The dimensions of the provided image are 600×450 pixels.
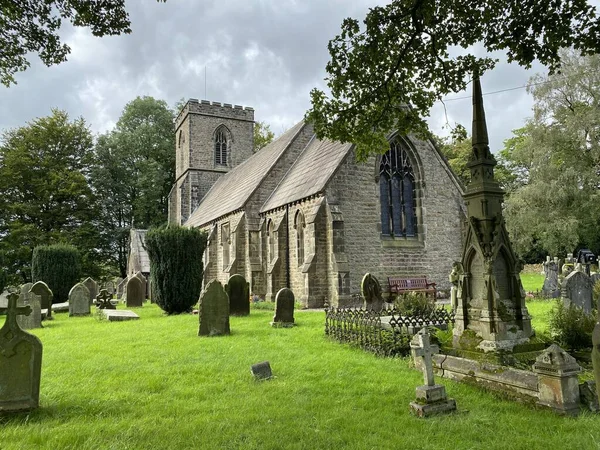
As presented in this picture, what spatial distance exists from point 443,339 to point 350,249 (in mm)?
8902

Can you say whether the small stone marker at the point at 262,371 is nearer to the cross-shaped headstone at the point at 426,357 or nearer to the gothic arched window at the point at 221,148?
the cross-shaped headstone at the point at 426,357

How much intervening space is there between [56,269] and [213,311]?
46.7 feet

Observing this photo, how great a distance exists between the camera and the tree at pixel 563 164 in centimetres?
2606

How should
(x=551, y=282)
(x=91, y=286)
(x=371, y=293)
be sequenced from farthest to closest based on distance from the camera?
(x=91, y=286), (x=551, y=282), (x=371, y=293)

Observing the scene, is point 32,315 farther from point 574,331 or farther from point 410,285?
point 574,331

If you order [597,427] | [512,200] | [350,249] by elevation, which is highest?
[512,200]

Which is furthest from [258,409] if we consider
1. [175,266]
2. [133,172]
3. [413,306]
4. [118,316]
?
[133,172]

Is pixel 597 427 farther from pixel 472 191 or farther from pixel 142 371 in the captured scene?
pixel 142 371

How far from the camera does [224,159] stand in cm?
3456

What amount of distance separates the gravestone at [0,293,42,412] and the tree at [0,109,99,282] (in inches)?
1115

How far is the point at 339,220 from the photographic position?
14.9m

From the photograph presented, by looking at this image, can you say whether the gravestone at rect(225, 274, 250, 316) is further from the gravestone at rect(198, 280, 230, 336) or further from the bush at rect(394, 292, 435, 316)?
the bush at rect(394, 292, 435, 316)

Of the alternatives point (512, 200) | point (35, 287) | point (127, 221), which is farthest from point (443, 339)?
point (127, 221)

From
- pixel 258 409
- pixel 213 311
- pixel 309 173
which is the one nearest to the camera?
pixel 258 409
